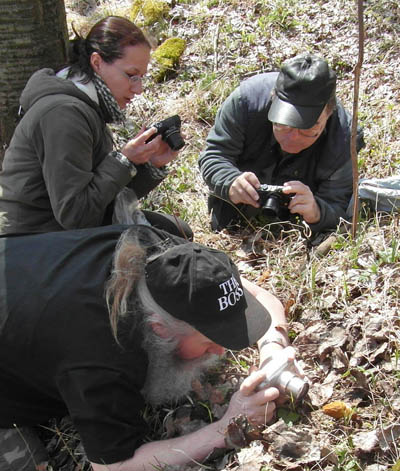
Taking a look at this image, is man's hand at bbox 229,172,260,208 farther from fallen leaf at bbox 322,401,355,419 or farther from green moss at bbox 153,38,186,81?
green moss at bbox 153,38,186,81

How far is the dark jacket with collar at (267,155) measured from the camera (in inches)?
153

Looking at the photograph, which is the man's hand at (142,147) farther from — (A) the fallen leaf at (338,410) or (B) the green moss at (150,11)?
(B) the green moss at (150,11)

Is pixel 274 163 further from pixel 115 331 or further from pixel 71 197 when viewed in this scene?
pixel 115 331

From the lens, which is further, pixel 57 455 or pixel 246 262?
pixel 246 262

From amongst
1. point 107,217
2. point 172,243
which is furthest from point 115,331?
point 107,217

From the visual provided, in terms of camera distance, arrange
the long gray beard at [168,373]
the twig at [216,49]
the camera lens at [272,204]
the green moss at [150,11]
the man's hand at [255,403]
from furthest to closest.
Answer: the green moss at [150,11]
the twig at [216,49]
the camera lens at [272,204]
the man's hand at [255,403]
the long gray beard at [168,373]

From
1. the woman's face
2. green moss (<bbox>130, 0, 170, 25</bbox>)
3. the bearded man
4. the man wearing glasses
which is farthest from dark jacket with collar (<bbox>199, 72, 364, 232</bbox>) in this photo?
green moss (<bbox>130, 0, 170, 25</bbox>)

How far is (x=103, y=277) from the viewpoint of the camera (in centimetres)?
234

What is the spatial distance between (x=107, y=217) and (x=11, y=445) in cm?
148

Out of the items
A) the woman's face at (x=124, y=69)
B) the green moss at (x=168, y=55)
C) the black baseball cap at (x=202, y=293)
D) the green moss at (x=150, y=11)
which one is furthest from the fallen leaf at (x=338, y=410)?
the green moss at (x=150, y=11)

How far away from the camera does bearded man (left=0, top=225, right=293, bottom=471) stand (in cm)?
221

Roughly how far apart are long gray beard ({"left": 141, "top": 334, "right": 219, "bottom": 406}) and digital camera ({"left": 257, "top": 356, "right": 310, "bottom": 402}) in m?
0.28

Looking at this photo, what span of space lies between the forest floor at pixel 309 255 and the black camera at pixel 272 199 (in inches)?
9.1

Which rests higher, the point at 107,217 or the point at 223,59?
the point at 223,59
